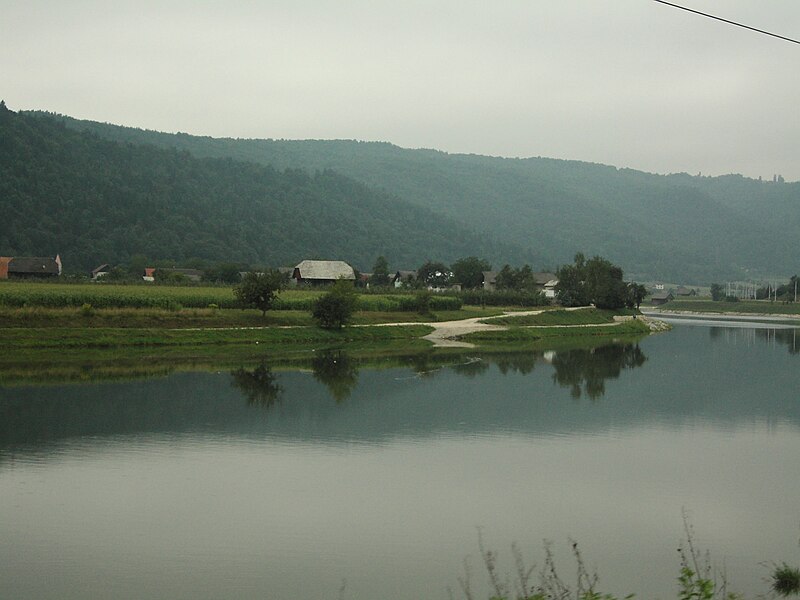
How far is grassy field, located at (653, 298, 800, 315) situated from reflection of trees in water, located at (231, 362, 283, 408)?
99710 millimetres

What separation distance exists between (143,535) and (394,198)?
600ft

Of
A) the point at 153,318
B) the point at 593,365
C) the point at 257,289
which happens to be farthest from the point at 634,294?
the point at 153,318

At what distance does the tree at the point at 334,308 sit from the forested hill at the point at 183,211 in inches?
2484

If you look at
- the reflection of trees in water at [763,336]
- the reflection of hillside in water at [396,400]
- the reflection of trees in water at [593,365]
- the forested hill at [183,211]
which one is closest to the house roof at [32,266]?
the forested hill at [183,211]

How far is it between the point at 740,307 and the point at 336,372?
10882 cm

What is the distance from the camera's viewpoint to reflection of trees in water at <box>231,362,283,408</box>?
28172mm

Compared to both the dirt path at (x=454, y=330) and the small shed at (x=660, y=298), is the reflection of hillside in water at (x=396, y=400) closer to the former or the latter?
the dirt path at (x=454, y=330)

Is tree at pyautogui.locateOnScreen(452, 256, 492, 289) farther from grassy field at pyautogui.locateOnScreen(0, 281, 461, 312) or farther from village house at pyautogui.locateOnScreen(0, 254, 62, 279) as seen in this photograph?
village house at pyautogui.locateOnScreen(0, 254, 62, 279)

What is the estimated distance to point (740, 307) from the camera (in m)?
132

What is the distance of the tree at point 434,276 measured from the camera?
104550 mm

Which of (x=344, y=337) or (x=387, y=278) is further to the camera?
(x=387, y=278)

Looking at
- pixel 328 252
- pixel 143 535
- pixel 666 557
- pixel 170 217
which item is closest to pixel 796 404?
pixel 666 557

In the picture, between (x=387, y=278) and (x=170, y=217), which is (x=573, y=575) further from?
(x=170, y=217)

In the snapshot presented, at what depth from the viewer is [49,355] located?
36562 mm
